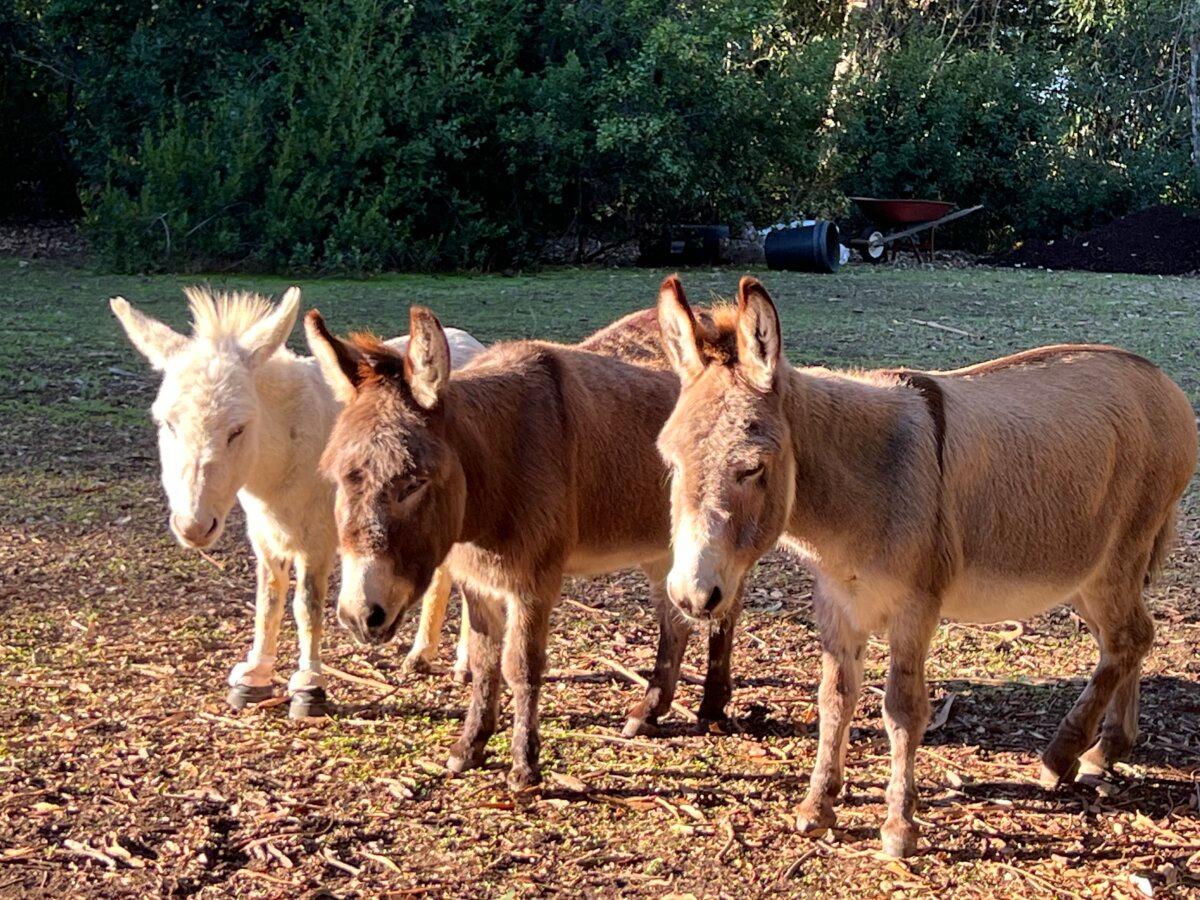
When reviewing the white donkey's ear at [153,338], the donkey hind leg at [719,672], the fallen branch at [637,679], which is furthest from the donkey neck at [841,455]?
the white donkey's ear at [153,338]

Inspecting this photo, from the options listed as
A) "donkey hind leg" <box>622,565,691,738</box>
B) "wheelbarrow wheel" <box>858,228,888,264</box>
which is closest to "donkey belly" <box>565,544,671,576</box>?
"donkey hind leg" <box>622,565,691,738</box>

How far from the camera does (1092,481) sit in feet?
14.1

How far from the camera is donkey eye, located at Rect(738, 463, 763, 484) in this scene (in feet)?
11.4

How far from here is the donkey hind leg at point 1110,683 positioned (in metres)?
4.37

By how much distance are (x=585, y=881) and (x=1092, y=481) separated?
213 centimetres

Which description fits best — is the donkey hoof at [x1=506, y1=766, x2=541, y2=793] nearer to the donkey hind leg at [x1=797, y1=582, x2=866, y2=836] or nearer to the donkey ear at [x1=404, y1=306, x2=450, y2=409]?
the donkey hind leg at [x1=797, y1=582, x2=866, y2=836]

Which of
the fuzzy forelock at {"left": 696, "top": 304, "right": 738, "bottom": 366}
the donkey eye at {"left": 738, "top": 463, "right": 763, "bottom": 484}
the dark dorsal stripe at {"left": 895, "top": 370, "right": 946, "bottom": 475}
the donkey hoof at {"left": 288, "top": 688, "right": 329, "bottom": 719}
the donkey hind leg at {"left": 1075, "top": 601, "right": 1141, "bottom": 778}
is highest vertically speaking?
the fuzzy forelock at {"left": 696, "top": 304, "right": 738, "bottom": 366}

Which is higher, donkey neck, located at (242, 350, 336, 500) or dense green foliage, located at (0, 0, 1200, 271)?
dense green foliage, located at (0, 0, 1200, 271)

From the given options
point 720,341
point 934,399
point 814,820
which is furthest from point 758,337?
point 814,820

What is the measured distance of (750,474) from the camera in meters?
3.48

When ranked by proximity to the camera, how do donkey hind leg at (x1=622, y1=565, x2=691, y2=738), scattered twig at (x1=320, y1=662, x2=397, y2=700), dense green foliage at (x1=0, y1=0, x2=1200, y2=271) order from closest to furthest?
donkey hind leg at (x1=622, y1=565, x2=691, y2=738) < scattered twig at (x1=320, y1=662, x2=397, y2=700) < dense green foliage at (x1=0, y1=0, x2=1200, y2=271)

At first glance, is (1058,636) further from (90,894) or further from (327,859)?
(90,894)

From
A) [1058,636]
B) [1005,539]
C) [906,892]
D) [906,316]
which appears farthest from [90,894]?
[906,316]

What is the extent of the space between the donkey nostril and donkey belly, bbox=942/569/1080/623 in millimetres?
938
